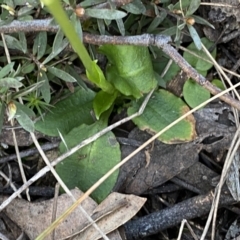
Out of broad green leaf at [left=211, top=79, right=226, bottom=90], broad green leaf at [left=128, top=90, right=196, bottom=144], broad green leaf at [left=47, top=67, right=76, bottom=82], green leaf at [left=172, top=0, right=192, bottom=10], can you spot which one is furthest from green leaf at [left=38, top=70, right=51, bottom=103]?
broad green leaf at [left=211, top=79, right=226, bottom=90]

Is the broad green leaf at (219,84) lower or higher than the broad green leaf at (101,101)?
lower

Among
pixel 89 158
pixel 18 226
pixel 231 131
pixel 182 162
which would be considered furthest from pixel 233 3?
pixel 18 226

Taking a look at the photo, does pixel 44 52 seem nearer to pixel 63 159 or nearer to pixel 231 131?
pixel 63 159

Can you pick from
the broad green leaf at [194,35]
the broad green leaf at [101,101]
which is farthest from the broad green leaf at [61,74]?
the broad green leaf at [194,35]

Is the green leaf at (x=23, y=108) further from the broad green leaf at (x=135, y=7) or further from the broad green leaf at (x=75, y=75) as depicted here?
the broad green leaf at (x=135, y=7)

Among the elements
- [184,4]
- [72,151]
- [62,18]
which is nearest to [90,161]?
[72,151]

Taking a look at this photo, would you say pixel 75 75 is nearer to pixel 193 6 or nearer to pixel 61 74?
pixel 61 74
